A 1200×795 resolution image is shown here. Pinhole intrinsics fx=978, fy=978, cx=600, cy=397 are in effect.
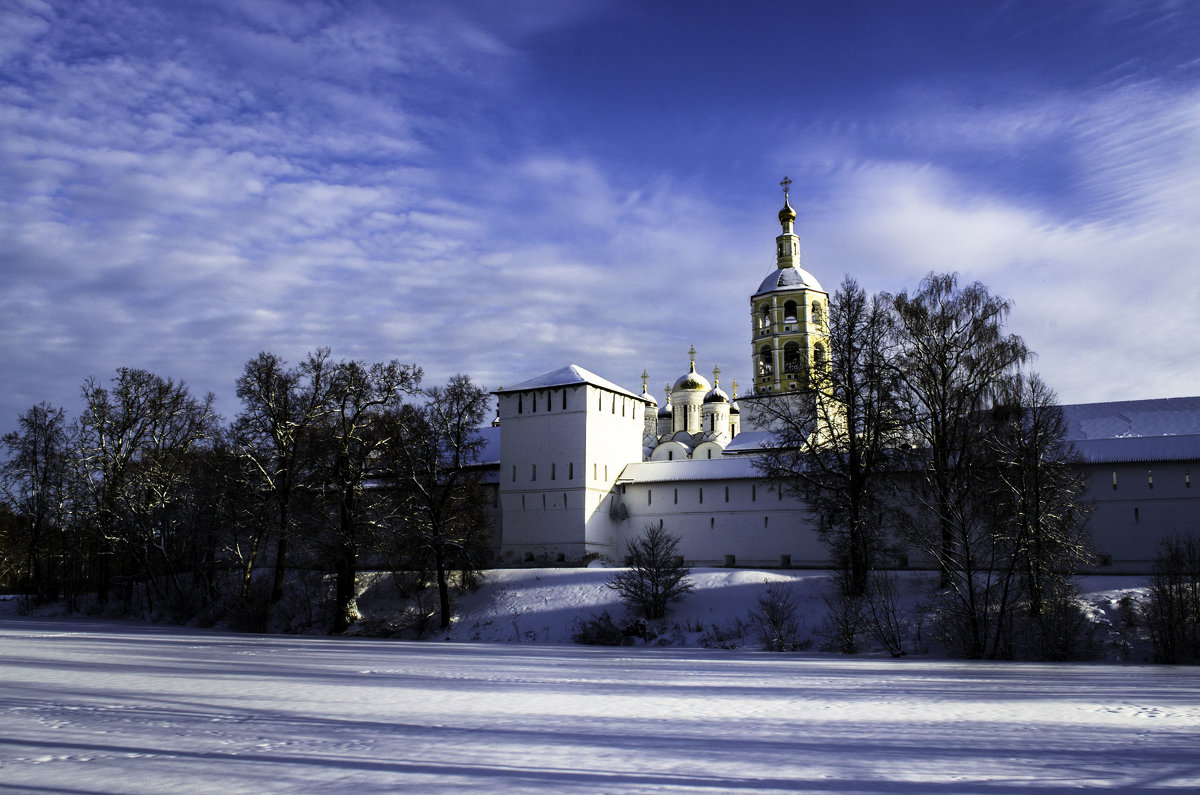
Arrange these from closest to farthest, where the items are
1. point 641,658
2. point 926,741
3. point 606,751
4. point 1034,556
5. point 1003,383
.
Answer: point 606,751
point 926,741
point 641,658
point 1034,556
point 1003,383

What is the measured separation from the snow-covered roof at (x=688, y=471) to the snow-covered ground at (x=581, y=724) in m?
19.6

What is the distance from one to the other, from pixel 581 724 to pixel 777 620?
1579 centimetres

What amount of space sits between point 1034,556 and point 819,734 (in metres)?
15.2

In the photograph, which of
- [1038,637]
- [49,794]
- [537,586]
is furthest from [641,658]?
[49,794]

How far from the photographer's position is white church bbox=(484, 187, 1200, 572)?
3120 centimetres

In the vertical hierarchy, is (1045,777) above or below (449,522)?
below

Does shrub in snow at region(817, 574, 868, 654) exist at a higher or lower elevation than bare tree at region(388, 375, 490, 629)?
lower

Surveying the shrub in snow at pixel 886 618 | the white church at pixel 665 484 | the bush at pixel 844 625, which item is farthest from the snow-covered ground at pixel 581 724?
the white church at pixel 665 484

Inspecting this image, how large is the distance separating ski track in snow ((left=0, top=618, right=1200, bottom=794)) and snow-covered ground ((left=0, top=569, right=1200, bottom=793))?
0.12ft

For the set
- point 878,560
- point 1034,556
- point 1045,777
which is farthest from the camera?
point 878,560

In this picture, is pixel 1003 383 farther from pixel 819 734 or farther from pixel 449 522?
pixel 819 734

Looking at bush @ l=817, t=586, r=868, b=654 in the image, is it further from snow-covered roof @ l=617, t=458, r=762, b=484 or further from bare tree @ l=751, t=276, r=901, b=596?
snow-covered roof @ l=617, t=458, r=762, b=484

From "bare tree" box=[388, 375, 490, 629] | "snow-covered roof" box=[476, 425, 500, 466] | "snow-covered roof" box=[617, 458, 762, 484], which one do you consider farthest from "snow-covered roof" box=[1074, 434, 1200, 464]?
"snow-covered roof" box=[476, 425, 500, 466]

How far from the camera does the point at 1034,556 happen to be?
22062 mm
